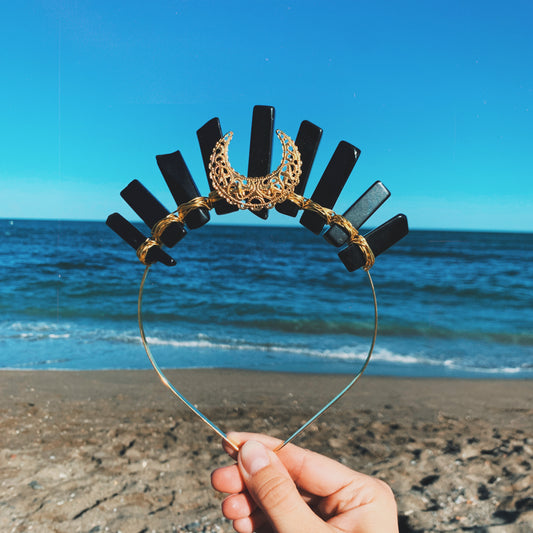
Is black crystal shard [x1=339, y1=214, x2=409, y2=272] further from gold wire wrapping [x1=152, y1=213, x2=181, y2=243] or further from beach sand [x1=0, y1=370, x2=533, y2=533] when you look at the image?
beach sand [x1=0, y1=370, x2=533, y2=533]

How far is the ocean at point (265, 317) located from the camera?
22.7 ft

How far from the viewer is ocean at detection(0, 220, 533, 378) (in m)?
6.92

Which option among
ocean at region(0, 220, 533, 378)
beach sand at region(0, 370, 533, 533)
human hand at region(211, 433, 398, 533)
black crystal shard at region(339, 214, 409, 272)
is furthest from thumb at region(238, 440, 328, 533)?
ocean at region(0, 220, 533, 378)

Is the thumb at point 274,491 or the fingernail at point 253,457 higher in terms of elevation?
the fingernail at point 253,457

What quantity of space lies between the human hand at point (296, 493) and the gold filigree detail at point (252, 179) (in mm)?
905

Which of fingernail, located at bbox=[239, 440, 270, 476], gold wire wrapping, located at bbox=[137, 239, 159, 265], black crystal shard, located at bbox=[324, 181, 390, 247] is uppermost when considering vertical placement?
black crystal shard, located at bbox=[324, 181, 390, 247]

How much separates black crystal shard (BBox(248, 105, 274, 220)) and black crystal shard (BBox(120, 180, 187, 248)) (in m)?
0.28

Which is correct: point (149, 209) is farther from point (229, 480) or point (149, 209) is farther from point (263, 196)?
point (229, 480)

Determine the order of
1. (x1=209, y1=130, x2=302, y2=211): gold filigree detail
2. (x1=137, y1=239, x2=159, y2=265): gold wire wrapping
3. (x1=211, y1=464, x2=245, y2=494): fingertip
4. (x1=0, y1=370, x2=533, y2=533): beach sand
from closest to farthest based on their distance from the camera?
(x1=209, y1=130, x2=302, y2=211): gold filigree detail
(x1=137, y1=239, x2=159, y2=265): gold wire wrapping
(x1=211, y1=464, x2=245, y2=494): fingertip
(x1=0, y1=370, x2=533, y2=533): beach sand

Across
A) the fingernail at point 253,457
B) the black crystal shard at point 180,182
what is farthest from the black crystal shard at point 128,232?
the fingernail at point 253,457

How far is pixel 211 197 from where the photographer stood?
1533 millimetres

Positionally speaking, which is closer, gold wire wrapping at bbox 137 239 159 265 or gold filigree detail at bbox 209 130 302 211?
gold filigree detail at bbox 209 130 302 211

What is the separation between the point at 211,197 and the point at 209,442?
3087 millimetres

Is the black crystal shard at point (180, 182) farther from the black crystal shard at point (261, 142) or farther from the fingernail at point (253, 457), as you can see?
the fingernail at point (253, 457)
